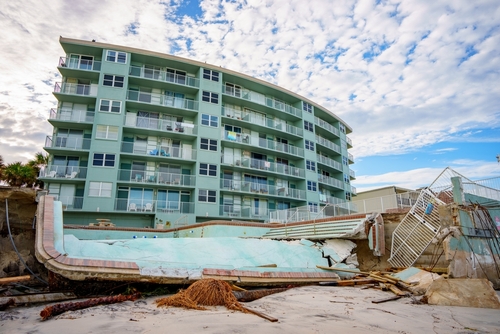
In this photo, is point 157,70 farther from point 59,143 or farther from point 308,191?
point 308,191

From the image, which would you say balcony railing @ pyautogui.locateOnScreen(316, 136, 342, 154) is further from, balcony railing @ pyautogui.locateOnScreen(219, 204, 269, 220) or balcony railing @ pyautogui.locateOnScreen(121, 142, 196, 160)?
balcony railing @ pyautogui.locateOnScreen(121, 142, 196, 160)

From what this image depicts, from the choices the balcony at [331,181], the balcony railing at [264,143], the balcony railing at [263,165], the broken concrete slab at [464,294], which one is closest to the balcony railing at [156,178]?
the balcony railing at [263,165]

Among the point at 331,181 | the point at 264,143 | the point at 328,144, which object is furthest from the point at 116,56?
the point at 331,181

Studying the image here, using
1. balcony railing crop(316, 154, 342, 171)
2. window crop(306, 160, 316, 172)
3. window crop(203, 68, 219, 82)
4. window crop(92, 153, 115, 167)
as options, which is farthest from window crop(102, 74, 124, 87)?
balcony railing crop(316, 154, 342, 171)

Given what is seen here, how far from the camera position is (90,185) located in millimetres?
26797

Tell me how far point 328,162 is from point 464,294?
34.4 meters

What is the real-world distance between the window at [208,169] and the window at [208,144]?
1.68 metres

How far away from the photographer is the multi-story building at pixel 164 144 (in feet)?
90.3

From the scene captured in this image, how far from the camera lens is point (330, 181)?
40.5 metres

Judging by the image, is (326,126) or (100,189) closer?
(100,189)

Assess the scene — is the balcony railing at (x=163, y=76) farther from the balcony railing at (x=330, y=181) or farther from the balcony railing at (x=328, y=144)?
the balcony railing at (x=330, y=181)

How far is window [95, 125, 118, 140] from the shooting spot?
92.6 ft

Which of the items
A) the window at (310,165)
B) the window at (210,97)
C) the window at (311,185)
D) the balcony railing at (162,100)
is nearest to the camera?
the balcony railing at (162,100)

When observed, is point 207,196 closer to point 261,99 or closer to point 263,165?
point 263,165
